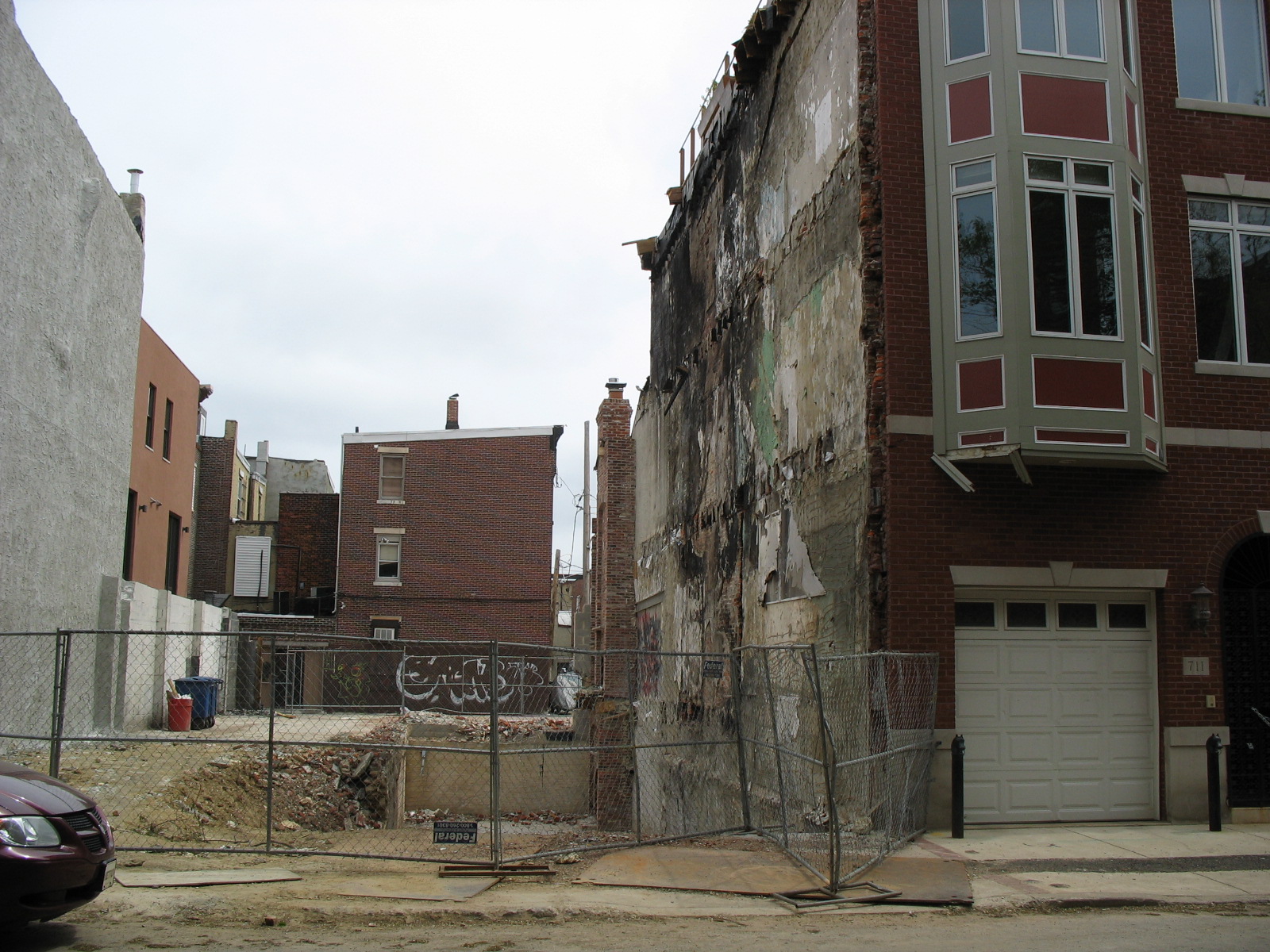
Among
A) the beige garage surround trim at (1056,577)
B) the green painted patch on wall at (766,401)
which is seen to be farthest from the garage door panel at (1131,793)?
the green painted patch on wall at (766,401)

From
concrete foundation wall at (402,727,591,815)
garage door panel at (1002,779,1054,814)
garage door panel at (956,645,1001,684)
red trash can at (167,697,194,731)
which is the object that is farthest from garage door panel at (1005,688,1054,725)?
red trash can at (167,697,194,731)

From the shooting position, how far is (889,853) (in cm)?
1014

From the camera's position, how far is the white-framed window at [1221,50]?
1385cm

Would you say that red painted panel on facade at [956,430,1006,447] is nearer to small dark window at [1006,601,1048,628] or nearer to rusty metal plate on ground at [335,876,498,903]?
small dark window at [1006,601,1048,628]

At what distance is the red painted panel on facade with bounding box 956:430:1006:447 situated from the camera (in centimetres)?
1187

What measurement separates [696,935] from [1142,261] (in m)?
9.76

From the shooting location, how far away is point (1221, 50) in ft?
45.9

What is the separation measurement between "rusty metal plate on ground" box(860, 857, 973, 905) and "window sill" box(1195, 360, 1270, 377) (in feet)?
23.1

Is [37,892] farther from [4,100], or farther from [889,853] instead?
[4,100]

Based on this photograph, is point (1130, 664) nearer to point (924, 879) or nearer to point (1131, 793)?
point (1131, 793)

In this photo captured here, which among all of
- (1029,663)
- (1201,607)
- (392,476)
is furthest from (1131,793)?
(392,476)

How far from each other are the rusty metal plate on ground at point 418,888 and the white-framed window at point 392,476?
3313 cm

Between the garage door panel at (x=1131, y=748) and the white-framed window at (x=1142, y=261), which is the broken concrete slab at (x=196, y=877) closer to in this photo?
the garage door panel at (x=1131, y=748)

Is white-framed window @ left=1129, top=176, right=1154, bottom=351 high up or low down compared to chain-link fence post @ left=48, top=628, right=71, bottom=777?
up
